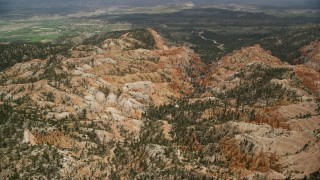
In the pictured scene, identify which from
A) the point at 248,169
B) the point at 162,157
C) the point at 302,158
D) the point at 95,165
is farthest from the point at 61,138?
the point at 302,158

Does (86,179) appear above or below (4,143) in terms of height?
below

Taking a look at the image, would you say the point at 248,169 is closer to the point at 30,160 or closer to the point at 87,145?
the point at 87,145

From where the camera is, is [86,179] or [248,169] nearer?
[86,179]

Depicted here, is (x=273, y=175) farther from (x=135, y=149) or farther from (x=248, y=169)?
(x=135, y=149)

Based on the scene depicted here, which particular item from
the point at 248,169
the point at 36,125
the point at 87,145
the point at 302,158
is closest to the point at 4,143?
the point at 36,125

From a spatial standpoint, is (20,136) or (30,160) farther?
(20,136)

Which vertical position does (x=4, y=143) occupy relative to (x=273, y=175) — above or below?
above

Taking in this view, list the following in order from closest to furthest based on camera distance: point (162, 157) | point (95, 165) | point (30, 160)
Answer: point (30, 160), point (95, 165), point (162, 157)

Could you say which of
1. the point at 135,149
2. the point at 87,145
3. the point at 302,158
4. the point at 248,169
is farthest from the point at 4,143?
the point at 302,158

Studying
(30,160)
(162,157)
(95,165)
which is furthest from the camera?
(162,157)
